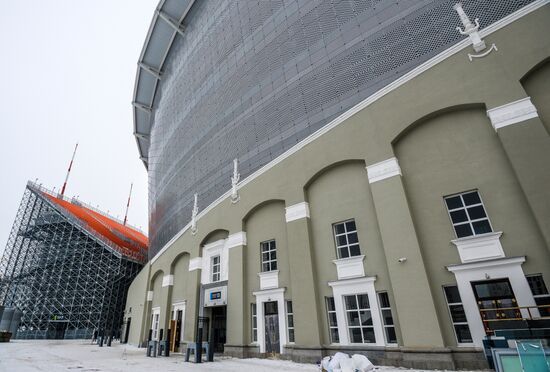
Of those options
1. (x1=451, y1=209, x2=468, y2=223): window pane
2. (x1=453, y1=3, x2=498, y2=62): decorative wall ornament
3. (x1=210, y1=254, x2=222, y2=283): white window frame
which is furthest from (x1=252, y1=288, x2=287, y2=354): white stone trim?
(x1=453, y1=3, x2=498, y2=62): decorative wall ornament

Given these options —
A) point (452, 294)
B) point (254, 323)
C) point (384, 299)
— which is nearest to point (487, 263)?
point (452, 294)

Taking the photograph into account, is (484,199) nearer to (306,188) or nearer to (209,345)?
(306,188)

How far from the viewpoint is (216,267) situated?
19219 millimetres

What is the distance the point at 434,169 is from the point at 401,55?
18.3ft

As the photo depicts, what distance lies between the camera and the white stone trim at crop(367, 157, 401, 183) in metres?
11.6

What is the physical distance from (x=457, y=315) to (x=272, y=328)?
28.1 ft

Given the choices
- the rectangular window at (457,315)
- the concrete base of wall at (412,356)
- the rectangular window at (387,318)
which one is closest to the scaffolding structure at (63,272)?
the concrete base of wall at (412,356)

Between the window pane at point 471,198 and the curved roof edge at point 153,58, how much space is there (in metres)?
34.7

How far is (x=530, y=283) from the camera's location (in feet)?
28.1

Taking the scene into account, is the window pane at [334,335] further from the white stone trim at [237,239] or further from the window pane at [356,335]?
the white stone trim at [237,239]

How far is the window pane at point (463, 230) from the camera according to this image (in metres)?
9.96

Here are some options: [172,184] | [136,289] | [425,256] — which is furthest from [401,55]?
[136,289]

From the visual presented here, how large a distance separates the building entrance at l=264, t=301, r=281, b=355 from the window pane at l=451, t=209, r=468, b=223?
9330mm

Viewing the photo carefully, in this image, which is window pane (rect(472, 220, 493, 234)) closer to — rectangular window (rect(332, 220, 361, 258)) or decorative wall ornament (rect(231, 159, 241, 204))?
rectangular window (rect(332, 220, 361, 258))
